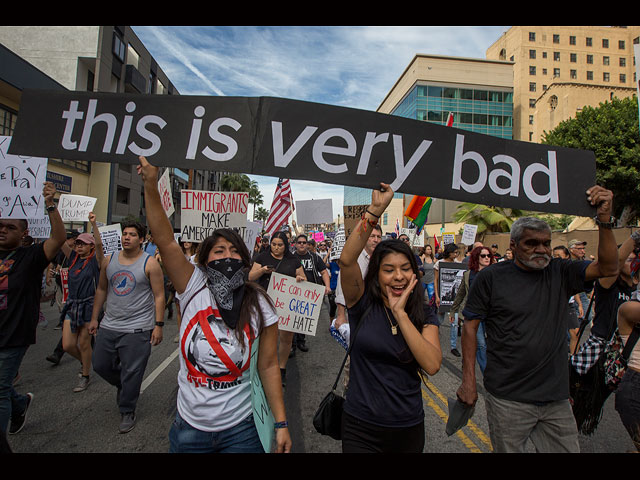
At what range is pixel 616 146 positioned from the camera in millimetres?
27781

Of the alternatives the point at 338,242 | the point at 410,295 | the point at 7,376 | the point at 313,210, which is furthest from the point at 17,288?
the point at 313,210

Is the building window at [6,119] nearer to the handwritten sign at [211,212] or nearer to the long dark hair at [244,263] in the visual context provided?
the handwritten sign at [211,212]

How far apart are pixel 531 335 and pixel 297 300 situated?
3254 mm

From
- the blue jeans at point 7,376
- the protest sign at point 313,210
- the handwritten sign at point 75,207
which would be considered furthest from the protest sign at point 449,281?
the handwritten sign at point 75,207

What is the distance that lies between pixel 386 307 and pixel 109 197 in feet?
88.5

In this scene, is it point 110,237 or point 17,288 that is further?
point 110,237

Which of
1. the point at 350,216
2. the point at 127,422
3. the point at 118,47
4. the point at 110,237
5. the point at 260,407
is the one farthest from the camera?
the point at 118,47

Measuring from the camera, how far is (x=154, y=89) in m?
37.9

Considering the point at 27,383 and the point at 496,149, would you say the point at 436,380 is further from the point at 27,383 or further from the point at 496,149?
the point at 27,383

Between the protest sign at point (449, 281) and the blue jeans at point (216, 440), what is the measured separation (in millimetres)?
6452

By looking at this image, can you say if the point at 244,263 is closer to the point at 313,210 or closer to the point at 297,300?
the point at 297,300

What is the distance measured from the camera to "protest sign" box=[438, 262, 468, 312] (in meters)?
7.79

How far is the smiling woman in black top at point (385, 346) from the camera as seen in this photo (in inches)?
81.2

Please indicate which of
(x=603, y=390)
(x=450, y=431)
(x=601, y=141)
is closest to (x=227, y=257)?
(x=450, y=431)
